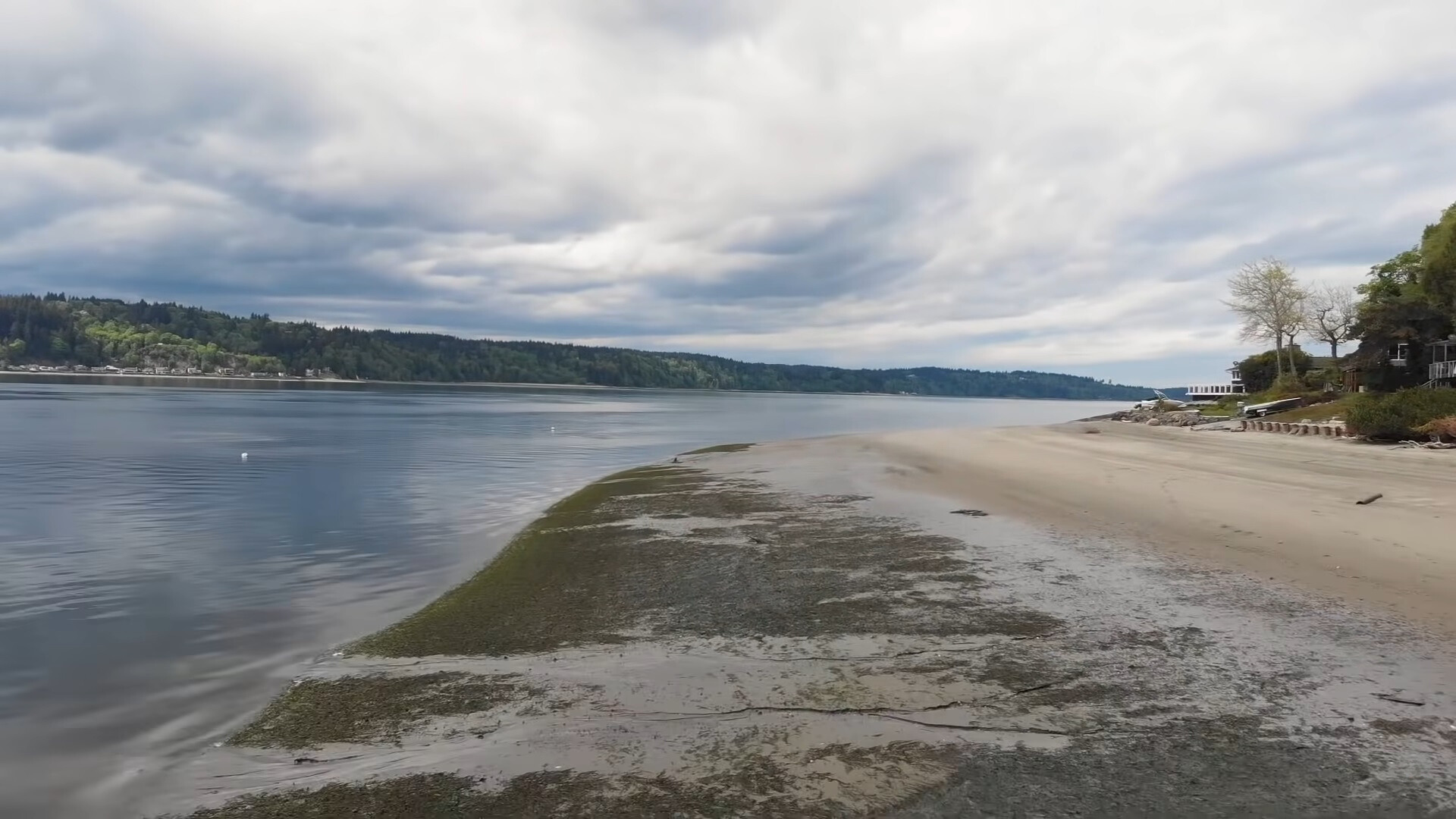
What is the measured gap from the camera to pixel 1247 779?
4.14 m

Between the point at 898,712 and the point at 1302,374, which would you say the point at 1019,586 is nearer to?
the point at 898,712

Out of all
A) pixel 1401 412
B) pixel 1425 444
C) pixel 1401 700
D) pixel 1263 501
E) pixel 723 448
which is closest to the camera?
pixel 1401 700

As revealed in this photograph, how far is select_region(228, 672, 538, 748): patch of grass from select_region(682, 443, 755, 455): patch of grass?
1021 inches

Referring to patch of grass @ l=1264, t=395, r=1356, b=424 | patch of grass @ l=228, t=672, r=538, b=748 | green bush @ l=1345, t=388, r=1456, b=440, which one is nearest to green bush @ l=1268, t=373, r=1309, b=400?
patch of grass @ l=1264, t=395, r=1356, b=424

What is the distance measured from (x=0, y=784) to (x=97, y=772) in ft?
1.74

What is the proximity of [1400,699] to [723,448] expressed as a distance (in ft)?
101

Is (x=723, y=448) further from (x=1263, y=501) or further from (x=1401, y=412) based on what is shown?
(x=1401, y=412)

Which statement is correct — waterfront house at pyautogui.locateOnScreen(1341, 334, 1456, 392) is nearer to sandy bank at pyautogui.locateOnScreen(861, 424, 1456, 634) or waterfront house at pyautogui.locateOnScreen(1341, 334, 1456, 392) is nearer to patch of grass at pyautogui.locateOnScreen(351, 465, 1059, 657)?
sandy bank at pyautogui.locateOnScreen(861, 424, 1456, 634)

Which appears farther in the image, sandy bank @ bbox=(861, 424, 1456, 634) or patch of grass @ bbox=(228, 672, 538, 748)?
sandy bank @ bbox=(861, 424, 1456, 634)

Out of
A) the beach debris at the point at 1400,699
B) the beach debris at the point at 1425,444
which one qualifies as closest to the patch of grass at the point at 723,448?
the beach debris at the point at 1425,444

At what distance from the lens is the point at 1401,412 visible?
89.8ft

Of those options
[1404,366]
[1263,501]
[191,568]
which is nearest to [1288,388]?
[1404,366]

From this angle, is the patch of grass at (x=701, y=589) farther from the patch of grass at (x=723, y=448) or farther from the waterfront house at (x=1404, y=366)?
the waterfront house at (x=1404, y=366)

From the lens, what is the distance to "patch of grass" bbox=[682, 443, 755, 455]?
1308 inches
